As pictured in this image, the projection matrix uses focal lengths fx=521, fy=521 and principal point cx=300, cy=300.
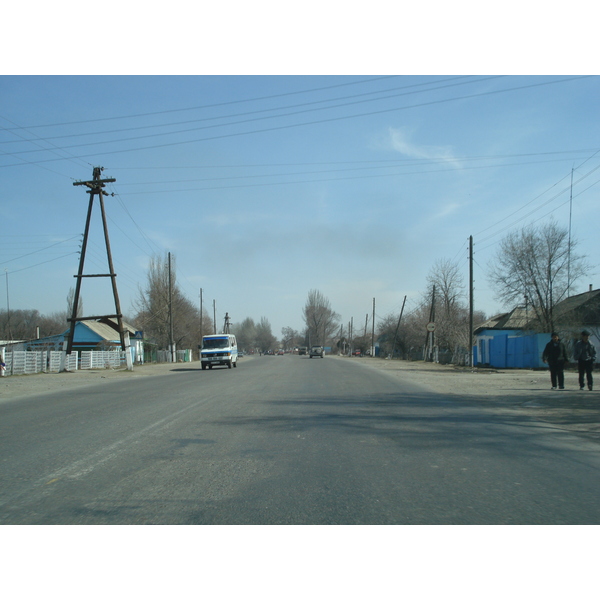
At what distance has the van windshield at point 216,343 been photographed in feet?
119

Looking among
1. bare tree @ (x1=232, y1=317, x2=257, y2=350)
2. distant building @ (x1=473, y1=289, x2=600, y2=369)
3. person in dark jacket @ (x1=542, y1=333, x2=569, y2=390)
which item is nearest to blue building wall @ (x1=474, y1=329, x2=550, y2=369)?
distant building @ (x1=473, y1=289, x2=600, y2=369)

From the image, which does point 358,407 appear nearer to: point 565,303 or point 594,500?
point 594,500

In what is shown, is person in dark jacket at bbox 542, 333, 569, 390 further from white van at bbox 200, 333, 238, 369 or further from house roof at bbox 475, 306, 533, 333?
house roof at bbox 475, 306, 533, 333

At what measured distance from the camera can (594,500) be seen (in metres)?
4.82

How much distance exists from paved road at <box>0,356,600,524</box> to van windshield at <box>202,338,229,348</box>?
24.9m

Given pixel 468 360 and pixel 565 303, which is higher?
pixel 565 303

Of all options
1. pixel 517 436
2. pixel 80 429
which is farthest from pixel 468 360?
pixel 80 429

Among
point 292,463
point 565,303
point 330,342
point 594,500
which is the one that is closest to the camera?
point 594,500

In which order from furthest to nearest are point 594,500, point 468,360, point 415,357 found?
point 415,357 < point 468,360 < point 594,500

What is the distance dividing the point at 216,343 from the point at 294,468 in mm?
30918

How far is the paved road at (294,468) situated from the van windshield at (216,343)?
24861mm

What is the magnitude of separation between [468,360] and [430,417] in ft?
86.6

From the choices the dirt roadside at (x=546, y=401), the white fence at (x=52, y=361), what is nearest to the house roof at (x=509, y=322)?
the dirt roadside at (x=546, y=401)

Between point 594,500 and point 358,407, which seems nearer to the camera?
point 594,500
